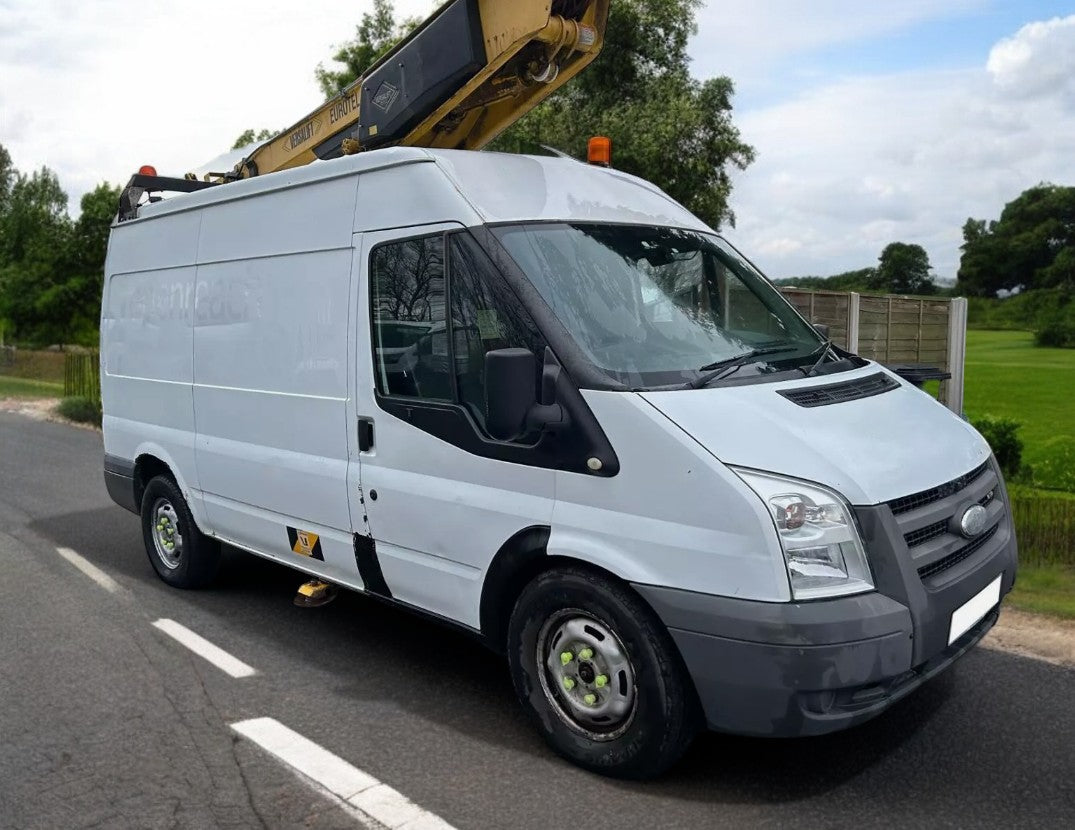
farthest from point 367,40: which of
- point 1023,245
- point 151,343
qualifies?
point 1023,245

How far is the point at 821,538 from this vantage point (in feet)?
11.1

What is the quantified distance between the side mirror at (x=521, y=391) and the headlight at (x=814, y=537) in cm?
76

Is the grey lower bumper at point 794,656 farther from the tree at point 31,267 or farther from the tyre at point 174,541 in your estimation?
the tree at point 31,267

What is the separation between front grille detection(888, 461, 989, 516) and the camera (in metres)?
3.53

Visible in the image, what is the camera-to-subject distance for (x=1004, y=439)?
22125mm

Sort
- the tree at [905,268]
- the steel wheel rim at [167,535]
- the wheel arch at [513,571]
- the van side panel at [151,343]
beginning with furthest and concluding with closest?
the tree at [905,268] → the steel wheel rim at [167,535] → the van side panel at [151,343] → the wheel arch at [513,571]

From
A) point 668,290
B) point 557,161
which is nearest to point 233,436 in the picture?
point 557,161

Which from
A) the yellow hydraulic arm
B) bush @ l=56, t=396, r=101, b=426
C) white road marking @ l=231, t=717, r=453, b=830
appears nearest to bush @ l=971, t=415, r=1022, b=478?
bush @ l=56, t=396, r=101, b=426

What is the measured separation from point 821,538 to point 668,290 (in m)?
1.36

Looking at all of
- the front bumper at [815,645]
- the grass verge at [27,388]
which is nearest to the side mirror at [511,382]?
the front bumper at [815,645]

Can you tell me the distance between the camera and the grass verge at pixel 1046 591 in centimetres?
596

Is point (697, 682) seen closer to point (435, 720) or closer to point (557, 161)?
point (435, 720)

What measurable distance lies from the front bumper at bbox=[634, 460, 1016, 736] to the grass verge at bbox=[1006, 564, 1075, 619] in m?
2.50

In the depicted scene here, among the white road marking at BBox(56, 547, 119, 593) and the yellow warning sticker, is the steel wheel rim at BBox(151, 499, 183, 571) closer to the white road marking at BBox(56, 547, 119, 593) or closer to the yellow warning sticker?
the white road marking at BBox(56, 547, 119, 593)
